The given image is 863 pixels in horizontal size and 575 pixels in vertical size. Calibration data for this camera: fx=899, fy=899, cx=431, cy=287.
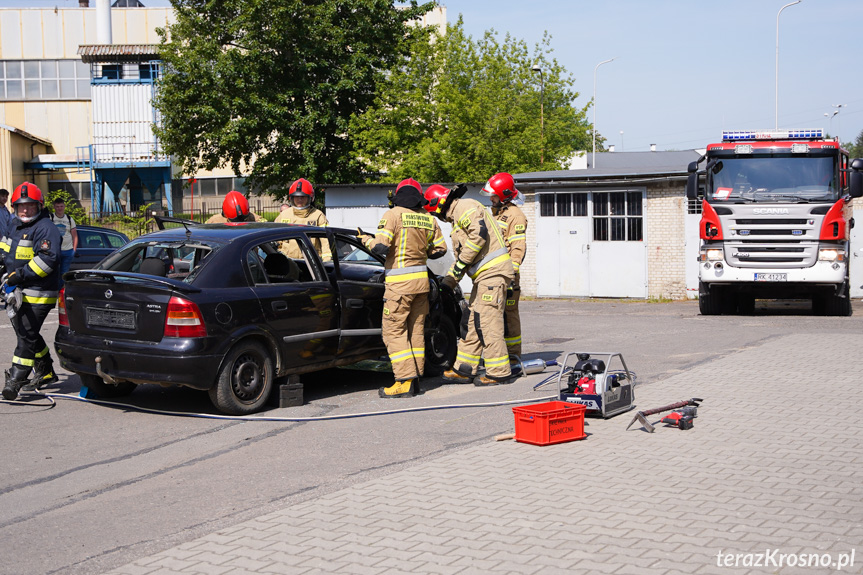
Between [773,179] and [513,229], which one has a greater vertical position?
[773,179]

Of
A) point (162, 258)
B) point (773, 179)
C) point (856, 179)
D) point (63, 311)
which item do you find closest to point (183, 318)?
point (162, 258)

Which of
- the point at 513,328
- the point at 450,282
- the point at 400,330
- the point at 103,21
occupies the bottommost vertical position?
the point at 513,328

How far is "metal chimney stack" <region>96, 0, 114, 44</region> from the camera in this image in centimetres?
4819

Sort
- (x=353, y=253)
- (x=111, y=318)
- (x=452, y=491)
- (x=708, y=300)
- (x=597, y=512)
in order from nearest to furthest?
(x=597, y=512) < (x=452, y=491) < (x=111, y=318) < (x=353, y=253) < (x=708, y=300)

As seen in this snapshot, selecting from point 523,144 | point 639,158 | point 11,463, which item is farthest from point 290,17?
point 11,463

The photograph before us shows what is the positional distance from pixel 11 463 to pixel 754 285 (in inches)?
532

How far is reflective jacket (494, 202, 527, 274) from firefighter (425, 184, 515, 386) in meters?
0.90

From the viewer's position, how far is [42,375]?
9.16 m

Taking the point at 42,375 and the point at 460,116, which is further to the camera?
the point at 460,116

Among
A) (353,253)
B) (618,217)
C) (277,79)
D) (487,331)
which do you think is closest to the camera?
(487,331)

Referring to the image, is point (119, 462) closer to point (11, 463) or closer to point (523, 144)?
point (11, 463)

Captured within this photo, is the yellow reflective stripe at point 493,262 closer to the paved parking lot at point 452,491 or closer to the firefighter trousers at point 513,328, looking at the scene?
the firefighter trousers at point 513,328

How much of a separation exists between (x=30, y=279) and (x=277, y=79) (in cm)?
2587

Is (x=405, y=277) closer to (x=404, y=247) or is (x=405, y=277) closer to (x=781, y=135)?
(x=404, y=247)
